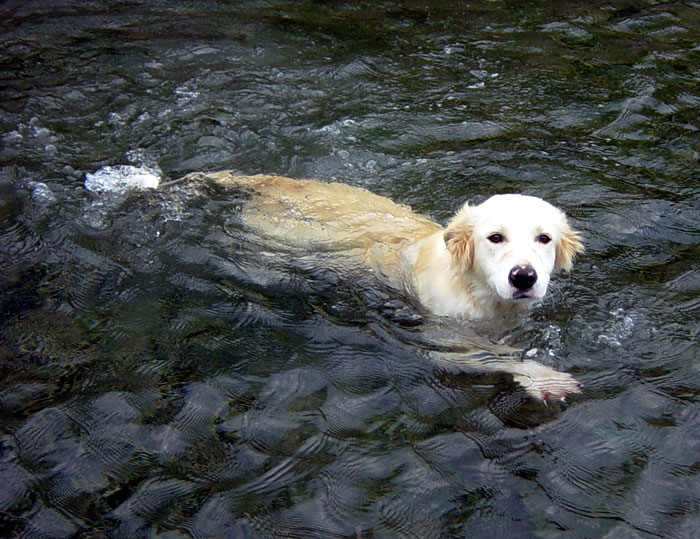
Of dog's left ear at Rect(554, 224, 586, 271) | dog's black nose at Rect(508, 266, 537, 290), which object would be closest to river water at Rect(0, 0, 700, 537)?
dog's left ear at Rect(554, 224, 586, 271)

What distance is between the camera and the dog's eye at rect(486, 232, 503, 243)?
471 cm

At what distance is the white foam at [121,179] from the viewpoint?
6.61 m

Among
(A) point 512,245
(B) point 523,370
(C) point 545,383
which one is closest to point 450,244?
(A) point 512,245

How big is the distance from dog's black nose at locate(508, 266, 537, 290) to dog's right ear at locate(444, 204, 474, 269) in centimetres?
50

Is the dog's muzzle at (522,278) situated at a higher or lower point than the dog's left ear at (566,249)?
higher

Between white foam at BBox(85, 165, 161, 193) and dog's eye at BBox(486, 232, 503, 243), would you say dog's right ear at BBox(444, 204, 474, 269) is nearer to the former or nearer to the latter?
dog's eye at BBox(486, 232, 503, 243)

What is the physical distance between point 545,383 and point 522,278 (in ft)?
2.54

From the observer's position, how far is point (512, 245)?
462 centimetres

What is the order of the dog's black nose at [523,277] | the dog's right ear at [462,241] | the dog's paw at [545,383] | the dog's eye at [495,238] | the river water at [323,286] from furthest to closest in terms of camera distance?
the dog's right ear at [462,241]
the dog's eye at [495,238]
the dog's paw at [545,383]
the dog's black nose at [523,277]
the river water at [323,286]

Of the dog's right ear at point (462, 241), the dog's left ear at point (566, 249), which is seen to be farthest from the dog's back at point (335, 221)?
the dog's left ear at point (566, 249)

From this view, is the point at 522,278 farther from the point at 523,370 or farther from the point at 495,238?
the point at 523,370

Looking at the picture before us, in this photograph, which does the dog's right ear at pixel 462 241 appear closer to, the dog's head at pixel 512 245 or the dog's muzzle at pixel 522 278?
the dog's head at pixel 512 245

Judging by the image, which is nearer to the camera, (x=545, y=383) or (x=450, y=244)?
(x=545, y=383)

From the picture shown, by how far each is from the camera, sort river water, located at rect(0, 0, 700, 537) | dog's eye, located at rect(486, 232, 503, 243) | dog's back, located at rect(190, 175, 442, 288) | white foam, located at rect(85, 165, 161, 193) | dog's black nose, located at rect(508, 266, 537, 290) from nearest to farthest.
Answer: river water, located at rect(0, 0, 700, 537), dog's black nose, located at rect(508, 266, 537, 290), dog's eye, located at rect(486, 232, 503, 243), dog's back, located at rect(190, 175, 442, 288), white foam, located at rect(85, 165, 161, 193)
